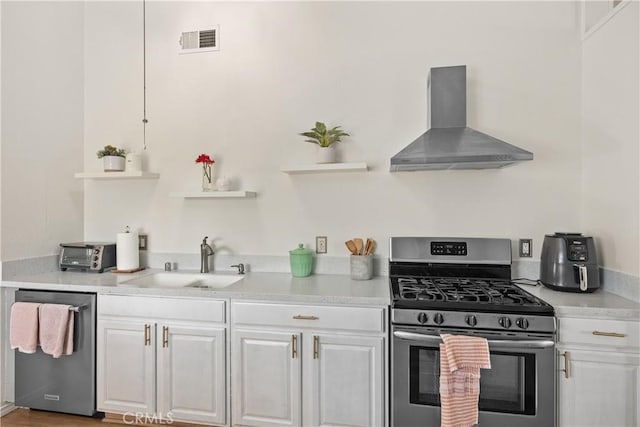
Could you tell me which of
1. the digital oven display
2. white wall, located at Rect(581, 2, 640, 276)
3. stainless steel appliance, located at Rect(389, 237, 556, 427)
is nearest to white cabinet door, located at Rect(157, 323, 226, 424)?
stainless steel appliance, located at Rect(389, 237, 556, 427)

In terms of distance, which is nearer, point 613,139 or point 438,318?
point 438,318

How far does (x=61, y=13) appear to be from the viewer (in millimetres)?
2822

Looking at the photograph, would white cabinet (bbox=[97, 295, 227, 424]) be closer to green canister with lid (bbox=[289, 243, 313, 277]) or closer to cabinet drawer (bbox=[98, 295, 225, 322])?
cabinet drawer (bbox=[98, 295, 225, 322])

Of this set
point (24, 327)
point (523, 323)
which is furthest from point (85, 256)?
point (523, 323)

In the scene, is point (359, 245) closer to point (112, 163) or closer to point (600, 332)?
point (600, 332)

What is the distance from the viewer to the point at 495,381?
5.99ft

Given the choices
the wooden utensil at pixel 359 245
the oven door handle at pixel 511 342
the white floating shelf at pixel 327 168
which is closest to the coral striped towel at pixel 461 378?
the oven door handle at pixel 511 342

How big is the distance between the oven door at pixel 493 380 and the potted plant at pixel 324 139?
121 cm

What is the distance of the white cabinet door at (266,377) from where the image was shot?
204 centimetres

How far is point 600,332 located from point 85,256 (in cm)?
324

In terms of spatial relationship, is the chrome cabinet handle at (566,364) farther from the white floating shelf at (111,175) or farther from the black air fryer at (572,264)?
the white floating shelf at (111,175)

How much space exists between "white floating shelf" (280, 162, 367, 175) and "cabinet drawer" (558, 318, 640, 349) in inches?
55.3

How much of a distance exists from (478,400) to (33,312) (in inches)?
103

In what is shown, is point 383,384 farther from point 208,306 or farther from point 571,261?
point 571,261
